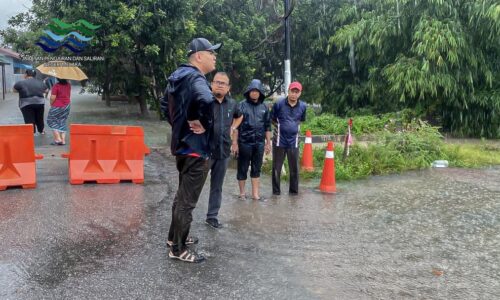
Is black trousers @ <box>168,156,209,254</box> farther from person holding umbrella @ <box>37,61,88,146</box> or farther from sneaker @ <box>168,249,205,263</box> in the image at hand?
person holding umbrella @ <box>37,61,88,146</box>

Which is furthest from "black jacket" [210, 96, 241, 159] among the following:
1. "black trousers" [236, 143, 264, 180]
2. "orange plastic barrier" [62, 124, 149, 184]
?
"orange plastic barrier" [62, 124, 149, 184]

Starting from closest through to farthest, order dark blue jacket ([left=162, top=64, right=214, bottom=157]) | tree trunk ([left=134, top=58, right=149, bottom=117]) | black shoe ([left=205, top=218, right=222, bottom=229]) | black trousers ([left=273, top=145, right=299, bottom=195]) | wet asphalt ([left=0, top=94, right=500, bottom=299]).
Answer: wet asphalt ([left=0, top=94, right=500, bottom=299]) < dark blue jacket ([left=162, top=64, right=214, bottom=157]) < black shoe ([left=205, top=218, right=222, bottom=229]) < black trousers ([left=273, top=145, right=299, bottom=195]) < tree trunk ([left=134, top=58, right=149, bottom=117])

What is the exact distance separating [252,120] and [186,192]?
2.56 meters

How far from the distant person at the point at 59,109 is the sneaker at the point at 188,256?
812 centimetres

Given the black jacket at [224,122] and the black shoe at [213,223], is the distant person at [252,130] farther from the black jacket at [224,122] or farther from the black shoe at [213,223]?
the black shoe at [213,223]

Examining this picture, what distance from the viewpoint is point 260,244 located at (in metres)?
5.36

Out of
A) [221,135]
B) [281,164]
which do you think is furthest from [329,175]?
[221,135]

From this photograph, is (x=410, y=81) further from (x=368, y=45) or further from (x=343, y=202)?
(x=343, y=202)

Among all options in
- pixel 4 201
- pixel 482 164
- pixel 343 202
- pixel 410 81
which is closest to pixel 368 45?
pixel 410 81

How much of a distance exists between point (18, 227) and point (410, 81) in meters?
11.0

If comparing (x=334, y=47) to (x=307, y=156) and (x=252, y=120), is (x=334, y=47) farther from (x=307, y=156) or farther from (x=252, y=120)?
(x=252, y=120)

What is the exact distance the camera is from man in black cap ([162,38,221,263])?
446 cm

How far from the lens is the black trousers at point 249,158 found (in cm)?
712

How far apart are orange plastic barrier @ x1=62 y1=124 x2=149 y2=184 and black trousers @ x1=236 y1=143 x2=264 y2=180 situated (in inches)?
74.4
